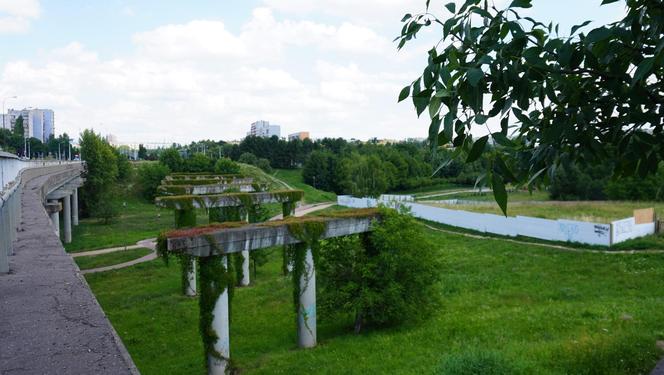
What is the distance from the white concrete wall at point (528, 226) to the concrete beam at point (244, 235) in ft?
24.2

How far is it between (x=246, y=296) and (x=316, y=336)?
6392 mm

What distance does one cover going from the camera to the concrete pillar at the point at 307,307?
1359cm

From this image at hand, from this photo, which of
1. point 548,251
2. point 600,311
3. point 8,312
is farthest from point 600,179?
point 8,312

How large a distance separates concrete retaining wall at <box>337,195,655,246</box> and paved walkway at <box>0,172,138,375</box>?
1337cm

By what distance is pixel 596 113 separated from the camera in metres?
3.17

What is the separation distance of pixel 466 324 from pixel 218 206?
11.1 meters

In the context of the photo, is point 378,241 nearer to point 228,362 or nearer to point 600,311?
point 228,362

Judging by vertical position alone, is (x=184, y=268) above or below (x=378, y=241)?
below

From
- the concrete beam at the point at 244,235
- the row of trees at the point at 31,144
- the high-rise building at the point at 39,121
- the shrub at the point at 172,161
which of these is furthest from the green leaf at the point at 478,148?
the high-rise building at the point at 39,121

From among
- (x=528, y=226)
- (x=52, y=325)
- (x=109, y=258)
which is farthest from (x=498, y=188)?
Answer: (x=528, y=226)

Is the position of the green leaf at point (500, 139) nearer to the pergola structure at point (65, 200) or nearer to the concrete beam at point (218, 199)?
the concrete beam at point (218, 199)

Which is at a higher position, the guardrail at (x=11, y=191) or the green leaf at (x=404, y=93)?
the green leaf at (x=404, y=93)

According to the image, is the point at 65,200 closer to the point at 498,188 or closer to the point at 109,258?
the point at 109,258

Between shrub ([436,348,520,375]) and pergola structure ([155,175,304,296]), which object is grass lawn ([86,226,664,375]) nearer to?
shrub ([436,348,520,375])
